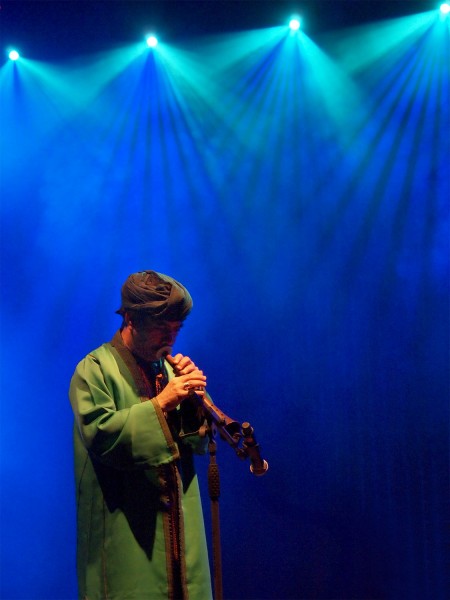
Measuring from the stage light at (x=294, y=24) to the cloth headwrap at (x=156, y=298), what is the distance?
252 centimetres

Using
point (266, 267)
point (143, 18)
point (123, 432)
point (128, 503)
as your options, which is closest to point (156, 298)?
Answer: point (123, 432)

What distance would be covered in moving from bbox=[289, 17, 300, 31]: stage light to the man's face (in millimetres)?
2634

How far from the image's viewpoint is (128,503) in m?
2.23

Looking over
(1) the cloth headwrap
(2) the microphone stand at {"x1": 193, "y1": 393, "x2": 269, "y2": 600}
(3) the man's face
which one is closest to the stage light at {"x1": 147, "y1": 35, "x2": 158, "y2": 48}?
(1) the cloth headwrap

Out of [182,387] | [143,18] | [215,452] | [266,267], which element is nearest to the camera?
[215,452]

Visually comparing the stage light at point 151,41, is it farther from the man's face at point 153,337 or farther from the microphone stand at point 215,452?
the microphone stand at point 215,452

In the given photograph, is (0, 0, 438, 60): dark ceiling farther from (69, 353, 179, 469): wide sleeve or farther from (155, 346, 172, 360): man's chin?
(69, 353, 179, 469): wide sleeve

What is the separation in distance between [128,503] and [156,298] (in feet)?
2.70

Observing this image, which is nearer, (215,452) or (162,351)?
(215,452)

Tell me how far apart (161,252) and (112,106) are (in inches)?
43.5

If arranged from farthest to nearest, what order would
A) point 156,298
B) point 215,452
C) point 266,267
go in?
point 266,267
point 156,298
point 215,452

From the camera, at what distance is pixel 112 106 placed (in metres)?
4.02

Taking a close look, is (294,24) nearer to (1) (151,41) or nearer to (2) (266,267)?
(1) (151,41)

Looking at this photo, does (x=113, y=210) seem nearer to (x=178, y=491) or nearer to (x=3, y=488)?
(x=3, y=488)
